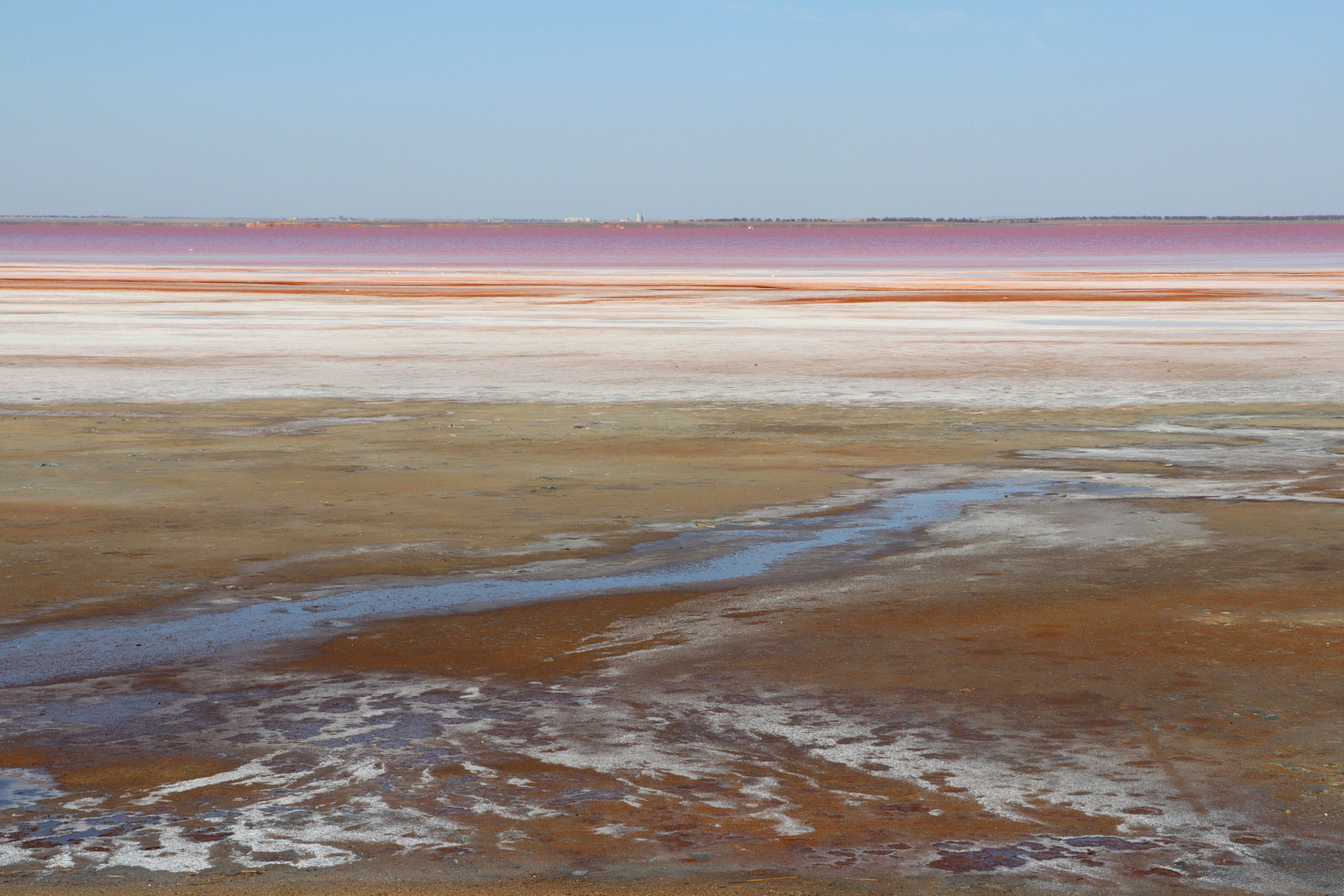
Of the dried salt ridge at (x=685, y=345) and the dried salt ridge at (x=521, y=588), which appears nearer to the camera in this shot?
the dried salt ridge at (x=521, y=588)

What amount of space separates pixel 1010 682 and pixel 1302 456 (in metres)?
7.58

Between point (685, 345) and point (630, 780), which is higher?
point (630, 780)

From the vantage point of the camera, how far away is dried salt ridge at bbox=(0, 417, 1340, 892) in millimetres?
4523

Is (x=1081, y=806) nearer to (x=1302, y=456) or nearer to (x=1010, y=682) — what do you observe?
(x=1010, y=682)

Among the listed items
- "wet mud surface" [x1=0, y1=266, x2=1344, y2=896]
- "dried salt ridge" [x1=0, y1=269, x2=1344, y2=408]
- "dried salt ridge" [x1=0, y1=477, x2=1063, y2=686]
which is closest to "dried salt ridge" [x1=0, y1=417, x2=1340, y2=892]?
"wet mud surface" [x1=0, y1=266, x2=1344, y2=896]

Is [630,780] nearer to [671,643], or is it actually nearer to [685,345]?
[671,643]

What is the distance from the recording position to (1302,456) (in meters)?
12.9

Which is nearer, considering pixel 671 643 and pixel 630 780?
pixel 630 780

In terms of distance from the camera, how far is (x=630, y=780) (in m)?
5.16

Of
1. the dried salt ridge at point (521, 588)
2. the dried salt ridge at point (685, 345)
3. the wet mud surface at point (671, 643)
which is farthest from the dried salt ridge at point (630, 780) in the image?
the dried salt ridge at point (685, 345)

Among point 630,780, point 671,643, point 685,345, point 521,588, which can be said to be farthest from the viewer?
point 685,345

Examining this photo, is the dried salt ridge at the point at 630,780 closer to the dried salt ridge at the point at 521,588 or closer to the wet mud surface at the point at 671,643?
the wet mud surface at the point at 671,643

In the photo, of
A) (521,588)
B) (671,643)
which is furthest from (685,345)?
(671,643)

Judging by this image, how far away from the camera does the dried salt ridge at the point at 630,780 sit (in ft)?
14.8
